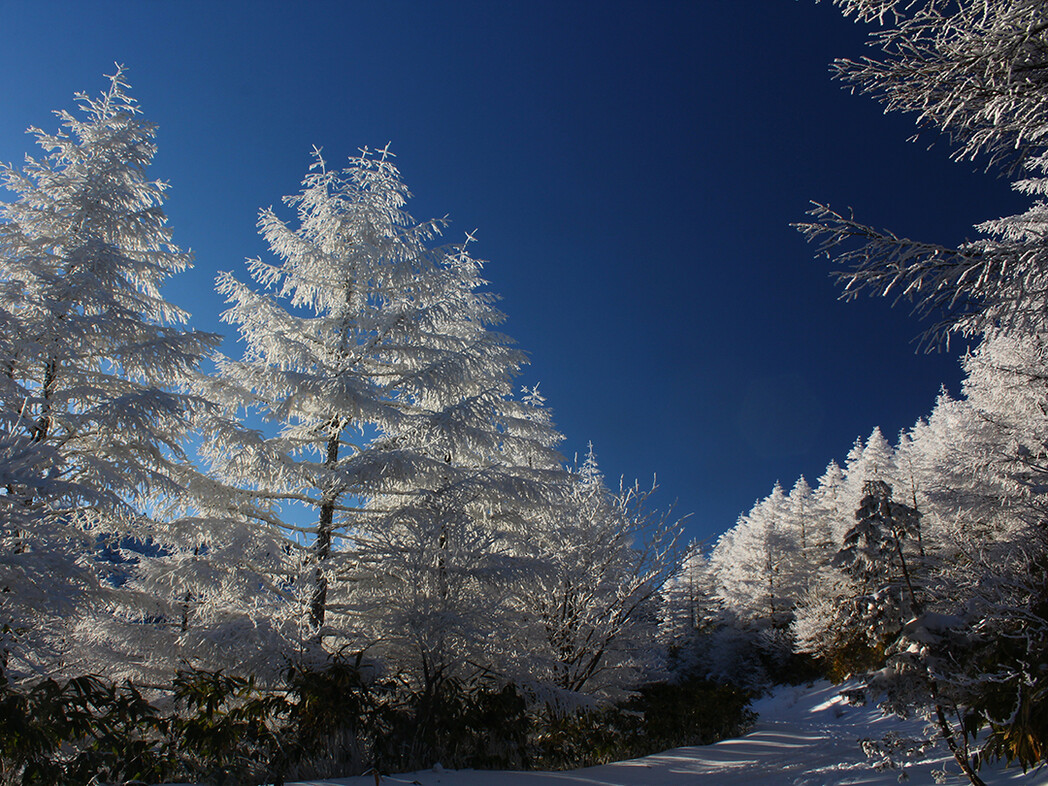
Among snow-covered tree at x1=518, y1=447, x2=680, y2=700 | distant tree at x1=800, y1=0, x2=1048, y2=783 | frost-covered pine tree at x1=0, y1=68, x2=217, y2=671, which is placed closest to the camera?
distant tree at x1=800, y1=0, x2=1048, y2=783

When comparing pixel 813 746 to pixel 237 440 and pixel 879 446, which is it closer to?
pixel 237 440

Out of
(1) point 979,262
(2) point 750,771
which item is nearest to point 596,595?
(2) point 750,771

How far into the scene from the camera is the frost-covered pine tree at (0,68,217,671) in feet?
23.3

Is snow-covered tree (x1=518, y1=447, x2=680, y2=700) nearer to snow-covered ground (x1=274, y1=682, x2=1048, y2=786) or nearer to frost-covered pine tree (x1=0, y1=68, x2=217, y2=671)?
snow-covered ground (x1=274, y1=682, x2=1048, y2=786)

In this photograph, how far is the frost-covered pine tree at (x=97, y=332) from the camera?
709 centimetres

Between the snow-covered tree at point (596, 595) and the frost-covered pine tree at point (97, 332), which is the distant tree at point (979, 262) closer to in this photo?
the snow-covered tree at point (596, 595)

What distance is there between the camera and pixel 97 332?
7898 millimetres

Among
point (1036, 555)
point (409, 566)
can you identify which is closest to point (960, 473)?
point (1036, 555)

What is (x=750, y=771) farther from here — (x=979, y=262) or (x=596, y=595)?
(x=979, y=262)

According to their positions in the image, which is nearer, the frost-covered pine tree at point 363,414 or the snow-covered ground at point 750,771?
the snow-covered ground at point 750,771

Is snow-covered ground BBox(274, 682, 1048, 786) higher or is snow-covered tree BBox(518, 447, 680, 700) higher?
snow-covered tree BBox(518, 447, 680, 700)

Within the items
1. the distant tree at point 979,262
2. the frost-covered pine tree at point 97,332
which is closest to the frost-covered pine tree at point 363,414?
the frost-covered pine tree at point 97,332

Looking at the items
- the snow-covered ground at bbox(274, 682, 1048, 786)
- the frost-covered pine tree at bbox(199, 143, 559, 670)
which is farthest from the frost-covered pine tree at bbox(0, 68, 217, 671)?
the snow-covered ground at bbox(274, 682, 1048, 786)

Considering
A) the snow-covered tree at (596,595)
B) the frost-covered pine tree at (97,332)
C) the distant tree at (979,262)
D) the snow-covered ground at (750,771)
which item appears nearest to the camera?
the distant tree at (979,262)
